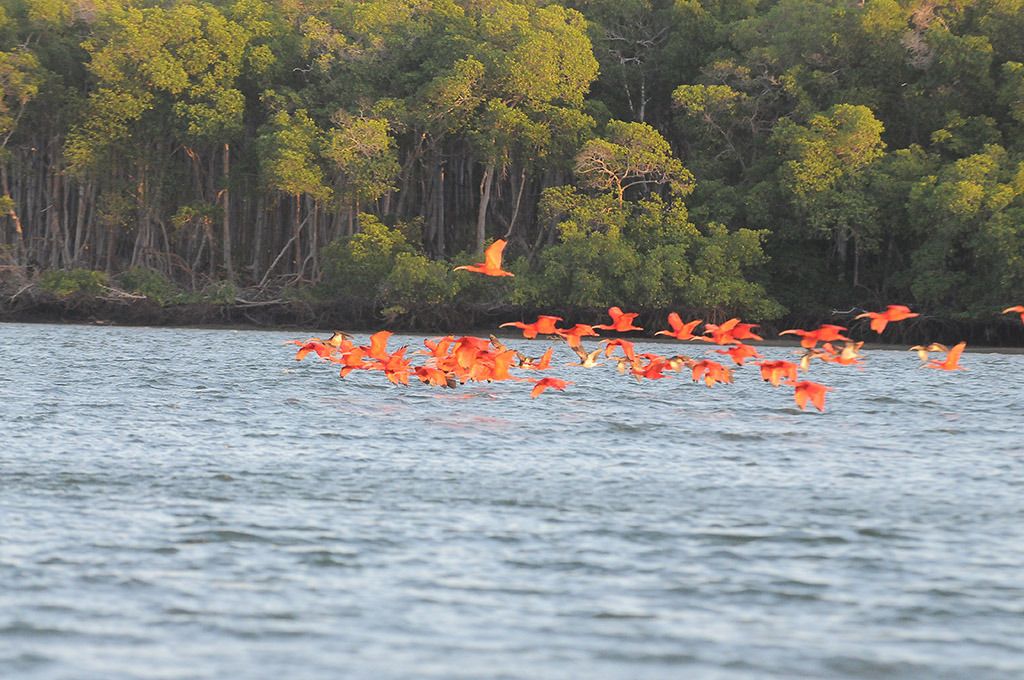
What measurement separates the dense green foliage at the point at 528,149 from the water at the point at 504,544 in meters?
21.0

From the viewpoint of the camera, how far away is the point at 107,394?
68.6 ft

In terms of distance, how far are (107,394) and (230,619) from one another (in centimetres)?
1331

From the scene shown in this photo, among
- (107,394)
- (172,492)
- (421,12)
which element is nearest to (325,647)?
(172,492)

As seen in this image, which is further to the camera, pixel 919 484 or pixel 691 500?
pixel 919 484

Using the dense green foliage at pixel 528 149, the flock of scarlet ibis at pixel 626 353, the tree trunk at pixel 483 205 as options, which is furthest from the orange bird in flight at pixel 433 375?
the tree trunk at pixel 483 205

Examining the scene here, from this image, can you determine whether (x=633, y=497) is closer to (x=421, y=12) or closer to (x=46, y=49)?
(x=421, y=12)

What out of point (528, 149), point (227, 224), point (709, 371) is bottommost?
point (709, 371)

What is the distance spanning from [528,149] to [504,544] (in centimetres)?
3494

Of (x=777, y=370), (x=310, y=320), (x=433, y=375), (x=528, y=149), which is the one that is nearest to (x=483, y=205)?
(x=528, y=149)

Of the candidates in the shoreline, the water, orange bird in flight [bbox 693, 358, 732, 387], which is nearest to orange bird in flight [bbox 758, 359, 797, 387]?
orange bird in flight [bbox 693, 358, 732, 387]

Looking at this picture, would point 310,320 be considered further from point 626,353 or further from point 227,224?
point 626,353

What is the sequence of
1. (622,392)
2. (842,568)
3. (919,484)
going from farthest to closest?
(622,392) < (919,484) < (842,568)

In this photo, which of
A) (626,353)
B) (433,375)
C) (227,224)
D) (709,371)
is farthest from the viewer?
(227,224)

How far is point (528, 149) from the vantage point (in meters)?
44.5
